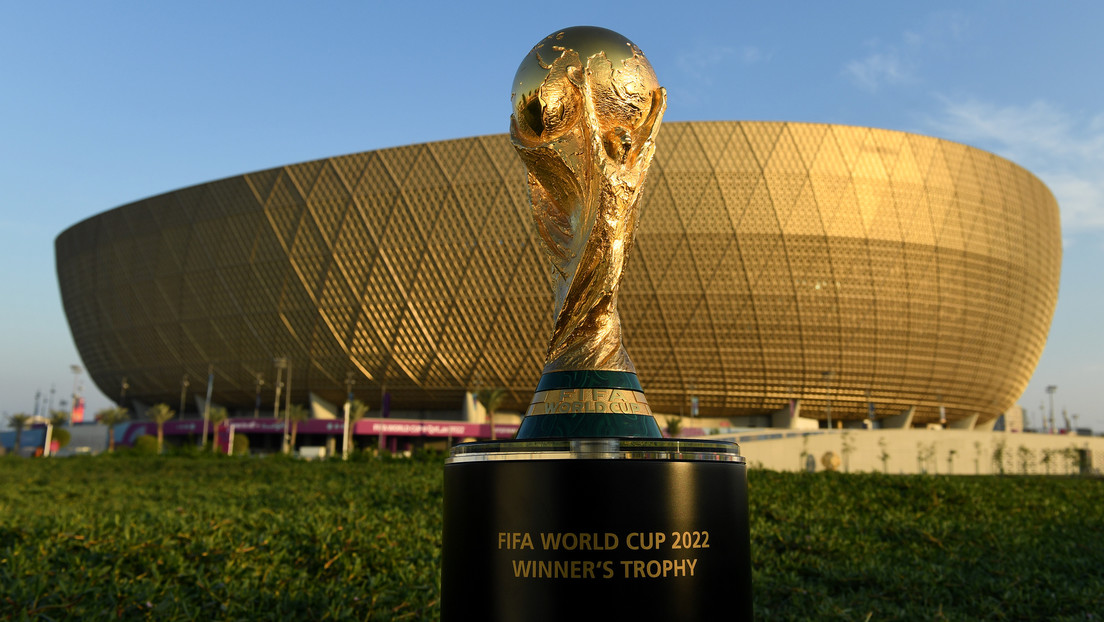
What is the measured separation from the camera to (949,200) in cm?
4784

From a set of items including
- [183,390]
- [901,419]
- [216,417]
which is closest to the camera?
[901,419]

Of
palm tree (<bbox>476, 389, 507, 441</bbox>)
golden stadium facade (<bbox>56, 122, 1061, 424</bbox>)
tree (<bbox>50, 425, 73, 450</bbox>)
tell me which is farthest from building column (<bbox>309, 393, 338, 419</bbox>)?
tree (<bbox>50, 425, 73, 450</bbox>)

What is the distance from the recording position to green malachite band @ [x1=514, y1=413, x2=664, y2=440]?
4.47 m

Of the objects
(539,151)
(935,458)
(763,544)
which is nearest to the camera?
(539,151)

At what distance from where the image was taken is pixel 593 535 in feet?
11.8

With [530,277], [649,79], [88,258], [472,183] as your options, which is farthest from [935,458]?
[88,258]

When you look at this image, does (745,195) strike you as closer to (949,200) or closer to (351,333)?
(949,200)

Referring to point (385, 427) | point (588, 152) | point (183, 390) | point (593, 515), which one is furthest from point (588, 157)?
point (183, 390)

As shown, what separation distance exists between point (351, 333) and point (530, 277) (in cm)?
1239

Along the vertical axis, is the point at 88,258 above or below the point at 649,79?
above

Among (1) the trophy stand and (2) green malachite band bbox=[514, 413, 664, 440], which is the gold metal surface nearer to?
(1) the trophy stand

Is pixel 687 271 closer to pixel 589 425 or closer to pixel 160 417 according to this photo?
pixel 160 417

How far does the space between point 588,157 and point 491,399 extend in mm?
40327

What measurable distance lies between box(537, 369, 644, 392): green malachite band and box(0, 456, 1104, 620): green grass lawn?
2977 mm
